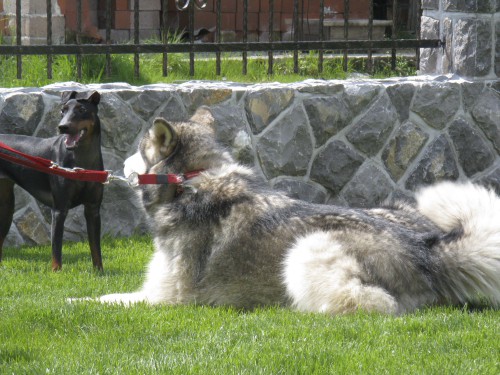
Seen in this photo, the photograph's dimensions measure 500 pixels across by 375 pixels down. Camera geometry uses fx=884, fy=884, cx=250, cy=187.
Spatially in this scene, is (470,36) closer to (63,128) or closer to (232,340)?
(63,128)

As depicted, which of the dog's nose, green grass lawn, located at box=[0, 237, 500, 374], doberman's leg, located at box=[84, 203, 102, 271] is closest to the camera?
green grass lawn, located at box=[0, 237, 500, 374]

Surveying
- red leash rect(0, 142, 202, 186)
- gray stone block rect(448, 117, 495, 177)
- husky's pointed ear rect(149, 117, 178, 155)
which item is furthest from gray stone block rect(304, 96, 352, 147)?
husky's pointed ear rect(149, 117, 178, 155)

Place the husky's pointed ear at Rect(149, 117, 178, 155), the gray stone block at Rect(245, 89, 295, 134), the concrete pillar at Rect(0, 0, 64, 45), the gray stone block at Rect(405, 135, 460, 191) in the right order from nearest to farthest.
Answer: the husky's pointed ear at Rect(149, 117, 178, 155), the gray stone block at Rect(245, 89, 295, 134), the gray stone block at Rect(405, 135, 460, 191), the concrete pillar at Rect(0, 0, 64, 45)

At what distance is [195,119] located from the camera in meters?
5.94

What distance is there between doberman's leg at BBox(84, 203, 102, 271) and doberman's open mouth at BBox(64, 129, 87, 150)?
1.85 feet

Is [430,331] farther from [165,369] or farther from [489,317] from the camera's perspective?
[165,369]

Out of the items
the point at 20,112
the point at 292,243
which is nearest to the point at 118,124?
the point at 20,112

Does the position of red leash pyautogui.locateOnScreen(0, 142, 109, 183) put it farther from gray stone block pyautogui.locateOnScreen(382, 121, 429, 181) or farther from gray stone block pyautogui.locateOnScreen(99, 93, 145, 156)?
gray stone block pyautogui.locateOnScreen(382, 121, 429, 181)

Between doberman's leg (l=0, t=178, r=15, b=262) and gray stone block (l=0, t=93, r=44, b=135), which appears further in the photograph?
gray stone block (l=0, t=93, r=44, b=135)

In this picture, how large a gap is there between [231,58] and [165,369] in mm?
5829

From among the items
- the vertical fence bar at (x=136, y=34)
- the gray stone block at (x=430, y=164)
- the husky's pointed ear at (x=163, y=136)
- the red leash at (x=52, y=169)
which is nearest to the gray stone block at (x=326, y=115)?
the gray stone block at (x=430, y=164)

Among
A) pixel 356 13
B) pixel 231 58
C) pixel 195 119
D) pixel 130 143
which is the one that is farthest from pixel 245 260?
pixel 356 13

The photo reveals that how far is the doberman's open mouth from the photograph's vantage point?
6.65 metres

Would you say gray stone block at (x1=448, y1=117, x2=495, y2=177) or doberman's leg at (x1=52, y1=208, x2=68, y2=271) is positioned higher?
gray stone block at (x1=448, y1=117, x2=495, y2=177)
